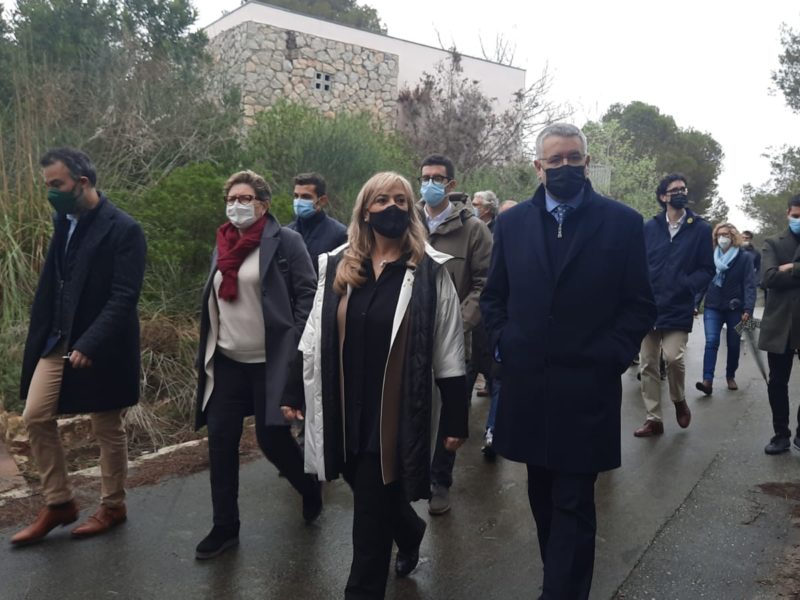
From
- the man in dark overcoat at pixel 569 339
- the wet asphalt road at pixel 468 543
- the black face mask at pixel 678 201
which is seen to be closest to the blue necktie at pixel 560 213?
the man in dark overcoat at pixel 569 339

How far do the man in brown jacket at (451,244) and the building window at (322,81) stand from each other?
57.3ft

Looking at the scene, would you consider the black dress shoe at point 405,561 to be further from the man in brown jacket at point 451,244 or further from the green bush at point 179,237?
the green bush at point 179,237

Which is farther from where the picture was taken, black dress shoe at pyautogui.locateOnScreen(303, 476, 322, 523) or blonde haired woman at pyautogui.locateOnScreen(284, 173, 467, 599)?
black dress shoe at pyautogui.locateOnScreen(303, 476, 322, 523)

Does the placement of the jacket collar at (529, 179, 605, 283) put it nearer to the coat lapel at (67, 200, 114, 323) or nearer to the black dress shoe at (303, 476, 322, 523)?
the black dress shoe at (303, 476, 322, 523)

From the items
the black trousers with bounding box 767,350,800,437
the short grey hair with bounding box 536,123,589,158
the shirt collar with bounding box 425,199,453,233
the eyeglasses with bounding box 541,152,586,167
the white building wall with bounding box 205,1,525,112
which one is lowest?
the black trousers with bounding box 767,350,800,437

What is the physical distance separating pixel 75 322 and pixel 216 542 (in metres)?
1.46

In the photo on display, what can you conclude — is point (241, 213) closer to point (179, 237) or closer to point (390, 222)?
point (390, 222)

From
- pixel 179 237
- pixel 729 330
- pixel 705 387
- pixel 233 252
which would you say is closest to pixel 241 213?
pixel 233 252

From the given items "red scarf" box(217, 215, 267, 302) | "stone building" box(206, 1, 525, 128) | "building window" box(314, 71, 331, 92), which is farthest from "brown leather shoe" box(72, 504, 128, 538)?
"building window" box(314, 71, 331, 92)

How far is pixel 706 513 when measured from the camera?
183 inches

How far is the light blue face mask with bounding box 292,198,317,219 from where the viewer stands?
5.62m

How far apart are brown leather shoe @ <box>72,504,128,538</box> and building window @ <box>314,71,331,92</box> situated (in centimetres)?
1859

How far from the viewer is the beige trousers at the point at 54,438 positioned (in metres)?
4.14

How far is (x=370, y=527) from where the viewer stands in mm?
3133
